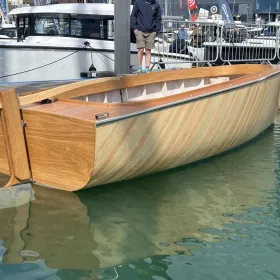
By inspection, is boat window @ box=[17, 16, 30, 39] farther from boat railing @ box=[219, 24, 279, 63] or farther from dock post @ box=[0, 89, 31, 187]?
dock post @ box=[0, 89, 31, 187]

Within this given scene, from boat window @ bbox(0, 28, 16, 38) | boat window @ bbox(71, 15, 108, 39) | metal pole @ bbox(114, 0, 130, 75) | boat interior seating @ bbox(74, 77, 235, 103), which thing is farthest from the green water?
boat window @ bbox(0, 28, 16, 38)

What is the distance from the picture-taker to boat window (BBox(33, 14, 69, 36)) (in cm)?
1193

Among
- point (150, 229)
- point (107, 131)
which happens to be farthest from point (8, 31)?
point (150, 229)

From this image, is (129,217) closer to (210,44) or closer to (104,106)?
(104,106)

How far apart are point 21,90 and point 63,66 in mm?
3878

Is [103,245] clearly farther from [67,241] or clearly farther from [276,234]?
[276,234]

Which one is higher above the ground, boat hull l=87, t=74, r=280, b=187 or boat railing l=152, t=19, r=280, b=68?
boat railing l=152, t=19, r=280, b=68

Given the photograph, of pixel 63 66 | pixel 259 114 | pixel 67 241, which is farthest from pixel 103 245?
pixel 63 66

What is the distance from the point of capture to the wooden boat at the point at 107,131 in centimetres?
455

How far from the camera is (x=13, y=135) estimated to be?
4.64 metres

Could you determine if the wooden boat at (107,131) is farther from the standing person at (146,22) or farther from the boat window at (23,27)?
the boat window at (23,27)

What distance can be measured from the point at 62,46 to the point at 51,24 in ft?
3.76

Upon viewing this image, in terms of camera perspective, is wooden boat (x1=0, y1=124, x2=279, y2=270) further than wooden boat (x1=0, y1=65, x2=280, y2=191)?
No

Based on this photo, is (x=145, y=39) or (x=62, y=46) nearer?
(x=145, y=39)
